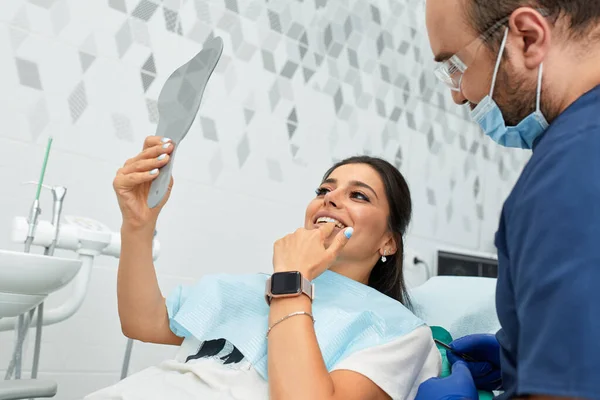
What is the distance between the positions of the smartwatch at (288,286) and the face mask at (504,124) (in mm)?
496

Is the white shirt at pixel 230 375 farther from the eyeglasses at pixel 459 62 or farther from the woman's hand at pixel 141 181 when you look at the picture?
the eyeglasses at pixel 459 62

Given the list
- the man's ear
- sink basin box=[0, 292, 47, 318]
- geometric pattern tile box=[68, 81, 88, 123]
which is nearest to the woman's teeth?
sink basin box=[0, 292, 47, 318]

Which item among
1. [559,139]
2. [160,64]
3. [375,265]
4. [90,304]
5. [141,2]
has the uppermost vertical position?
[141,2]

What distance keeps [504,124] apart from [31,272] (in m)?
0.97

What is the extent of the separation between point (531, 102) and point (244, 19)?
1.78 metres

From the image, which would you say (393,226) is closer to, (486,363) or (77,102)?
(486,363)

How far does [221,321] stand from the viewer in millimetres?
1451

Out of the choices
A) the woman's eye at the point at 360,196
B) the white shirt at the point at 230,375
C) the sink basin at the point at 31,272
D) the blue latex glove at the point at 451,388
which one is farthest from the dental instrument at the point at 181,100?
the blue latex glove at the point at 451,388

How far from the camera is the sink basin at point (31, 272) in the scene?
1232mm

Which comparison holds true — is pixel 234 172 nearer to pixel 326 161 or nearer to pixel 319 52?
pixel 326 161

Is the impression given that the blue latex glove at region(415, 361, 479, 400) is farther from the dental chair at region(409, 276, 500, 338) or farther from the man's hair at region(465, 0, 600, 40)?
the man's hair at region(465, 0, 600, 40)

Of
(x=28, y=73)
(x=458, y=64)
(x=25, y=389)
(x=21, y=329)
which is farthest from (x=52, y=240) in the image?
(x=458, y=64)

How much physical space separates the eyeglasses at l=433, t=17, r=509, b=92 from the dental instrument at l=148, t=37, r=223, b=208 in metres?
0.47

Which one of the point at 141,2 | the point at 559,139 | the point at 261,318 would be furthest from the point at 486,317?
the point at 141,2
